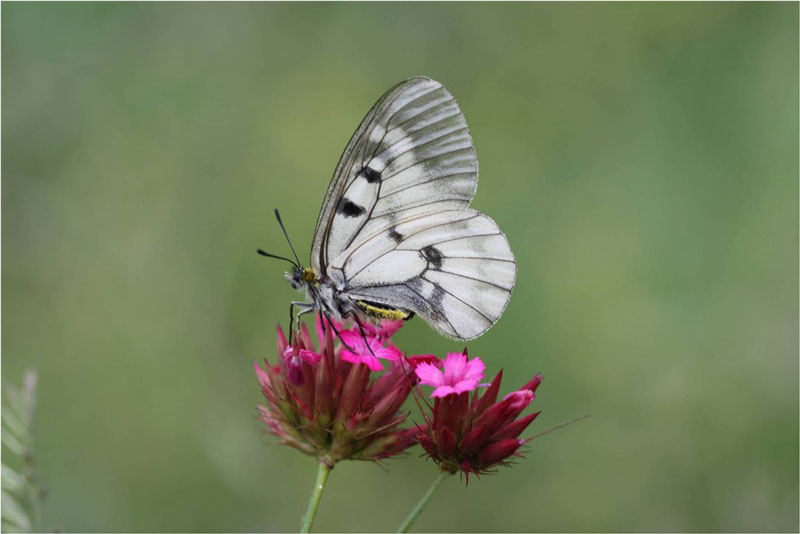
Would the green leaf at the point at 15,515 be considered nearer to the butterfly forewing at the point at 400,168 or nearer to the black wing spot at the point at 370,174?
the butterfly forewing at the point at 400,168

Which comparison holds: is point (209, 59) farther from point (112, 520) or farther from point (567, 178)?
point (112, 520)

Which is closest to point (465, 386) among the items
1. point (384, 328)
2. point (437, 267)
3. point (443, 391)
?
point (443, 391)

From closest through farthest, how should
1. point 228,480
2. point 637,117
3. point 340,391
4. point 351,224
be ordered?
point 340,391, point 351,224, point 228,480, point 637,117

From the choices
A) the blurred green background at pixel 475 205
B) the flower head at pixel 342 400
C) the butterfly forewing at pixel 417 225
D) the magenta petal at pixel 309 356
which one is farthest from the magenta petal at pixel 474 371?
the blurred green background at pixel 475 205

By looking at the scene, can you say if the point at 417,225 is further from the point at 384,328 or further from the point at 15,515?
the point at 15,515

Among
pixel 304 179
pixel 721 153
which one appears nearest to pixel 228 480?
pixel 304 179

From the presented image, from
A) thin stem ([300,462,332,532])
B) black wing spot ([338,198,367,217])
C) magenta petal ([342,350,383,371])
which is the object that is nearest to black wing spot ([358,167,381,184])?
black wing spot ([338,198,367,217])
